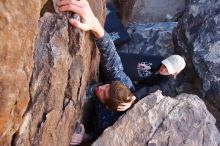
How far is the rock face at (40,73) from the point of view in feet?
7.14

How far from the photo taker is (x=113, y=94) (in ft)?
11.2

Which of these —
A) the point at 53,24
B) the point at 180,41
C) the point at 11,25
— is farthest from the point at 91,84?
the point at 180,41

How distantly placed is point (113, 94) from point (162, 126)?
1.74 feet

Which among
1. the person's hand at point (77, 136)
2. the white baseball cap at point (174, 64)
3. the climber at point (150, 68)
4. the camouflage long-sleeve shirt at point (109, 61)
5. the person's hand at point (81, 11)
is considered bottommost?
the person's hand at point (77, 136)

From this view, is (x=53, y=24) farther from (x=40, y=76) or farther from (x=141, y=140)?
(x=141, y=140)

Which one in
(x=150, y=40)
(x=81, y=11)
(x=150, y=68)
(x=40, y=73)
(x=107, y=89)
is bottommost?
(x=150, y=68)

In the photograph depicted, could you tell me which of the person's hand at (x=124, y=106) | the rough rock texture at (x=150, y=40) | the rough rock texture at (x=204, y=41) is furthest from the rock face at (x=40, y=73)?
the rough rock texture at (x=150, y=40)

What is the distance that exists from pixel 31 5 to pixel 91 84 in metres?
1.61

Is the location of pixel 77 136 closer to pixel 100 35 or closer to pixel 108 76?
pixel 108 76

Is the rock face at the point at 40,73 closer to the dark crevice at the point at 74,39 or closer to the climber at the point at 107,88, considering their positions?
the dark crevice at the point at 74,39

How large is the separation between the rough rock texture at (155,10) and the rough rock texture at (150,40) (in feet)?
2.32

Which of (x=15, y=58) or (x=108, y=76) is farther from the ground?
(x=15, y=58)

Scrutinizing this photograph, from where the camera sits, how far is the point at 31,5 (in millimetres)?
2316

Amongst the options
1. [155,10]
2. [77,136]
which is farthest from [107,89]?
[155,10]
